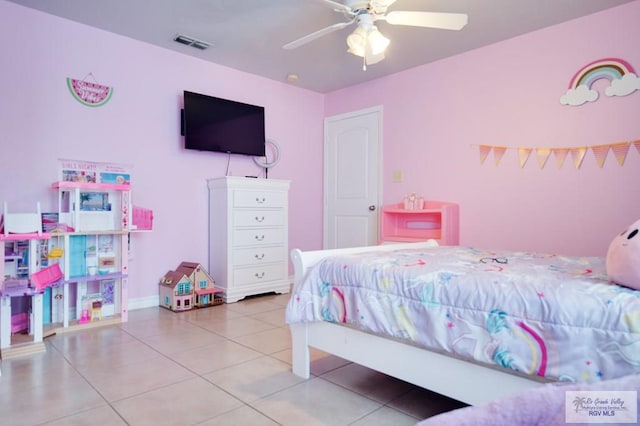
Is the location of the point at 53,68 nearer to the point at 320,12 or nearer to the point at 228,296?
the point at 320,12

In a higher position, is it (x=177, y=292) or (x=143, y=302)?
(x=177, y=292)

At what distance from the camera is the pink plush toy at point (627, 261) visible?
3.84ft

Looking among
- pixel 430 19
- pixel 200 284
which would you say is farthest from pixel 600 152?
pixel 200 284

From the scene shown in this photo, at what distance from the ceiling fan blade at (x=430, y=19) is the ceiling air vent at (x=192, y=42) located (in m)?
1.80

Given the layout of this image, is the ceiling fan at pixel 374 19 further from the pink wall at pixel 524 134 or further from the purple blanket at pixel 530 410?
the purple blanket at pixel 530 410

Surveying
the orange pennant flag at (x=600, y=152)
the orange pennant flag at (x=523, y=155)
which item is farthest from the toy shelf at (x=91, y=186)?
the orange pennant flag at (x=600, y=152)

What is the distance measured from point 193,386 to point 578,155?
123 inches

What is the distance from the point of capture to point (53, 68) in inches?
121

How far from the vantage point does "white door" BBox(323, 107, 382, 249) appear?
177 inches

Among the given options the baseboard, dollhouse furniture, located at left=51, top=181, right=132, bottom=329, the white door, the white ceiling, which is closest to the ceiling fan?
the white ceiling

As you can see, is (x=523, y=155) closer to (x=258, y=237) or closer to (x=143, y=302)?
(x=258, y=237)

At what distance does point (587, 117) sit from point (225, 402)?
10.4 feet

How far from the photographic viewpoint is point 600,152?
297 cm

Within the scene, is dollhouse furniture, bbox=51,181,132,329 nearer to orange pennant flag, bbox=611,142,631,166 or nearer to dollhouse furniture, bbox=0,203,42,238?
dollhouse furniture, bbox=0,203,42,238
